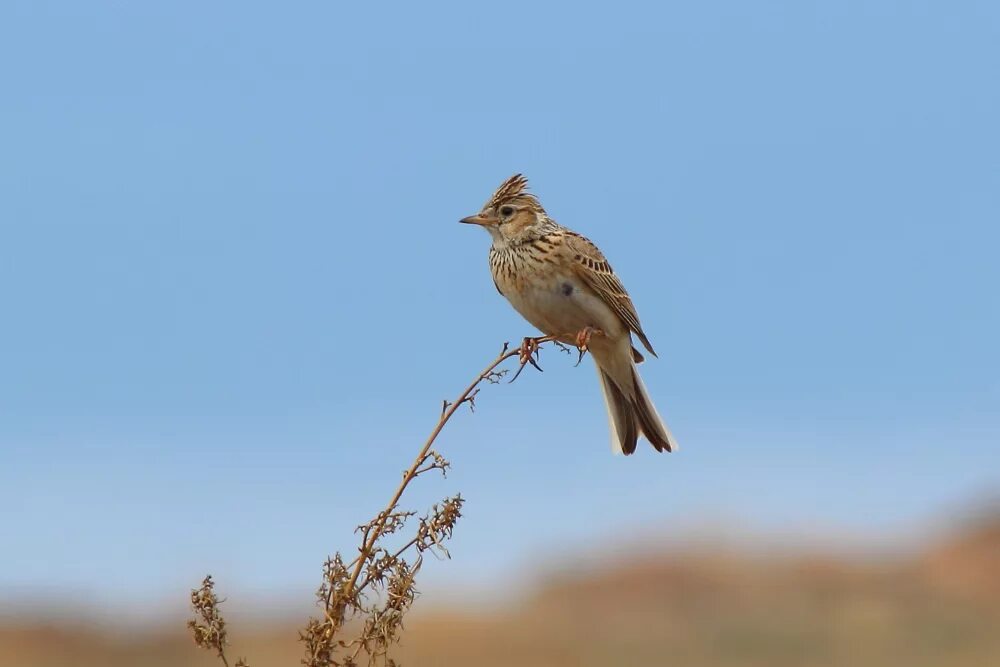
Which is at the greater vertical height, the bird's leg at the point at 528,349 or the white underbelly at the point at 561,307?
the white underbelly at the point at 561,307

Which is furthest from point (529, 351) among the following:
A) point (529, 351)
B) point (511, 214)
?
point (511, 214)

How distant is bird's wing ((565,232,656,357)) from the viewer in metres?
6.41

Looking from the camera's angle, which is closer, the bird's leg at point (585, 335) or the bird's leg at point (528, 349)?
the bird's leg at point (528, 349)

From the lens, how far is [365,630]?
2.68m

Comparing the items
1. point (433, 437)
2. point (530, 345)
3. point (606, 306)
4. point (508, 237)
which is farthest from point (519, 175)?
point (433, 437)

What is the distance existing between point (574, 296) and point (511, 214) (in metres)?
0.63

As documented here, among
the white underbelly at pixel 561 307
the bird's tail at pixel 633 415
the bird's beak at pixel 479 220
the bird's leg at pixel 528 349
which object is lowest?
the bird's leg at pixel 528 349

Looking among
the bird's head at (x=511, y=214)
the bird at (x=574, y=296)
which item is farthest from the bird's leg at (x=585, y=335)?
the bird's head at (x=511, y=214)

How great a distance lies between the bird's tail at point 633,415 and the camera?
266 inches

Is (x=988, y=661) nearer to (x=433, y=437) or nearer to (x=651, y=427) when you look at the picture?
(x=651, y=427)

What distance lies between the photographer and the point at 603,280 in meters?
6.49

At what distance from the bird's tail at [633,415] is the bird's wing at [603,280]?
28 cm

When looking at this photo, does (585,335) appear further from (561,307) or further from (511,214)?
(511,214)

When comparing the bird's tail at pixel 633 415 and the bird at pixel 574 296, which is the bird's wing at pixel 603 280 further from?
the bird's tail at pixel 633 415
